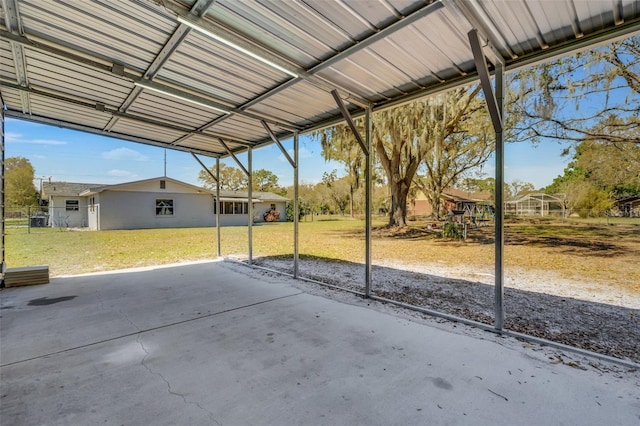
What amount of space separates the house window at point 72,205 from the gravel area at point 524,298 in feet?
51.9

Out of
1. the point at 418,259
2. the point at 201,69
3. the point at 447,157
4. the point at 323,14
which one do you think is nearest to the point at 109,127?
the point at 201,69

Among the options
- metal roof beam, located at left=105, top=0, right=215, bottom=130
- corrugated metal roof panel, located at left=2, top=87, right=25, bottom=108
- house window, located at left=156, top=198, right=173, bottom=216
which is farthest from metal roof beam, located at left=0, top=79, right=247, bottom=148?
house window, located at left=156, top=198, right=173, bottom=216

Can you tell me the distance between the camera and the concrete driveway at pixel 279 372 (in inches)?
60.7

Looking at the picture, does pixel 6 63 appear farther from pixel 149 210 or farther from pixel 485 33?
pixel 149 210

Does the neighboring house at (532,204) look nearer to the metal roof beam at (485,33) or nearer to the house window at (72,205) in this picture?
the metal roof beam at (485,33)

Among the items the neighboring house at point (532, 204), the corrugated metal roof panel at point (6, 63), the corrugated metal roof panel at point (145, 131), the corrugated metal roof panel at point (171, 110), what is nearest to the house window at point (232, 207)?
the corrugated metal roof panel at point (145, 131)

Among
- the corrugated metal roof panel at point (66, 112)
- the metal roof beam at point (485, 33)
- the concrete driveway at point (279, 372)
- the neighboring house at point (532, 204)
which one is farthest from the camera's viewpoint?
the neighboring house at point (532, 204)

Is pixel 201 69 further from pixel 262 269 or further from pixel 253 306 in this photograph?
pixel 262 269

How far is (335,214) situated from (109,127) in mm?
29306

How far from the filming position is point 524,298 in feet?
12.8

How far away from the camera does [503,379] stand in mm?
1873

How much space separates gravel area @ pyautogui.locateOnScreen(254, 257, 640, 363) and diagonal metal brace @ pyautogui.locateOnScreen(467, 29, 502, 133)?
80.2 inches

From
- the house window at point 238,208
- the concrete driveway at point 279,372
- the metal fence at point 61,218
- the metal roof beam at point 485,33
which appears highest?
the metal roof beam at point 485,33

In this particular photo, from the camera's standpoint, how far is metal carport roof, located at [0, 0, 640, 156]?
2.12 metres
